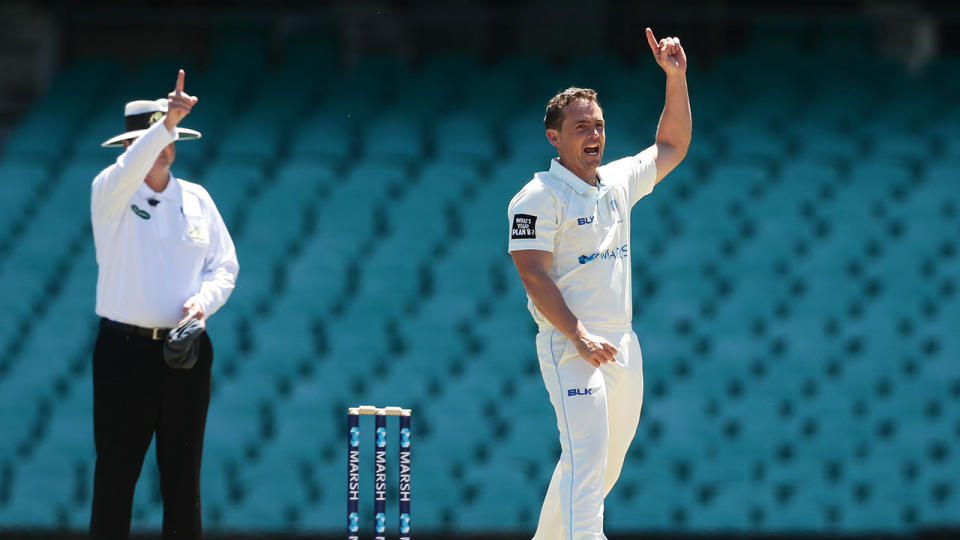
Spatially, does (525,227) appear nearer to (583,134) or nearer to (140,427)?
(583,134)

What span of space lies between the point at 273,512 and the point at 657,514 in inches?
96.4

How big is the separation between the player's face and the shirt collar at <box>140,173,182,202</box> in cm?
151

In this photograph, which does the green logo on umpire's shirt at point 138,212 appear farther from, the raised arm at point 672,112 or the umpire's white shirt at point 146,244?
the raised arm at point 672,112

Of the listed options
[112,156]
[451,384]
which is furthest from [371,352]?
[112,156]

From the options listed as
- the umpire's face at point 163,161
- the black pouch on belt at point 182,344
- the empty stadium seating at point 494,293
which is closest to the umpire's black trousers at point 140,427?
the black pouch on belt at point 182,344

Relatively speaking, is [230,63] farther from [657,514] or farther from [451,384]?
[657,514]

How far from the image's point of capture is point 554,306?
448 centimetres

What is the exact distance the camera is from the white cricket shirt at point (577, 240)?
4582 mm

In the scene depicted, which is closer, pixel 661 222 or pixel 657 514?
pixel 657 514

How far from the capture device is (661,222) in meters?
9.71

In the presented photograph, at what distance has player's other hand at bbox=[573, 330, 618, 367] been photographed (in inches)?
173

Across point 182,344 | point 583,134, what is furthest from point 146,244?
Answer: point 583,134

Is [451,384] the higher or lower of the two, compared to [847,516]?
higher

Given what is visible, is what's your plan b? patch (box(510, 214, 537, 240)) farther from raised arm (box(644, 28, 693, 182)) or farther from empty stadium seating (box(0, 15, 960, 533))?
empty stadium seating (box(0, 15, 960, 533))
